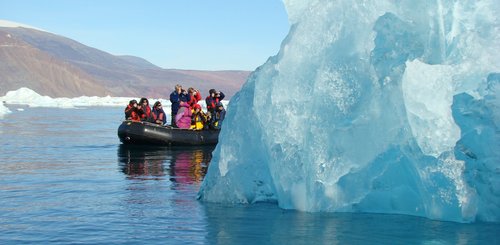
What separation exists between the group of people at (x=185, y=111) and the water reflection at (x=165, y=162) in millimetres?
867

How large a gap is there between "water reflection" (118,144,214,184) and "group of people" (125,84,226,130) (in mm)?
867

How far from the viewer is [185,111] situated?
22.6 metres

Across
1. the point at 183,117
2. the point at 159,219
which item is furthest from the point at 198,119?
the point at 159,219

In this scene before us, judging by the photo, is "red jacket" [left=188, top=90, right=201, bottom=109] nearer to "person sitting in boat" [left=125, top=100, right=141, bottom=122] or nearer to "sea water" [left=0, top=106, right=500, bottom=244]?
"person sitting in boat" [left=125, top=100, right=141, bottom=122]

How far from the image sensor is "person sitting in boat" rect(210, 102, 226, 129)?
2265 centimetres

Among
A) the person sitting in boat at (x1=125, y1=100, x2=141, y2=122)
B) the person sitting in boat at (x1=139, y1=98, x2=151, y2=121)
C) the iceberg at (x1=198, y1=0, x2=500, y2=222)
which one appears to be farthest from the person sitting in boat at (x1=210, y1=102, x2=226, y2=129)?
the iceberg at (x1=198, y1=0, x2=500, y2=222)

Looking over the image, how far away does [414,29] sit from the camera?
30.8 ft

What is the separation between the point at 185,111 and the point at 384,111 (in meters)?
13.8

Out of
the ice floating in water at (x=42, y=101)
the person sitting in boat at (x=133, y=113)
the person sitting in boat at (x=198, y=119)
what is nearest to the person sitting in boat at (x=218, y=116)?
the person sitting in boat at (x=198, y=119)

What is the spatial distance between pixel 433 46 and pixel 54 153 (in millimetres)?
13456

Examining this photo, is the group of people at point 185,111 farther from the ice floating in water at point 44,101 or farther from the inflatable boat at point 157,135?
the ice floating in water at point 44,101

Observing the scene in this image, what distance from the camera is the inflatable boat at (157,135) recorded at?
855 inches

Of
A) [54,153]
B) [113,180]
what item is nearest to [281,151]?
[113,180]

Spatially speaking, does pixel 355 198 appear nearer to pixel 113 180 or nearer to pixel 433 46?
pixel 433 46
